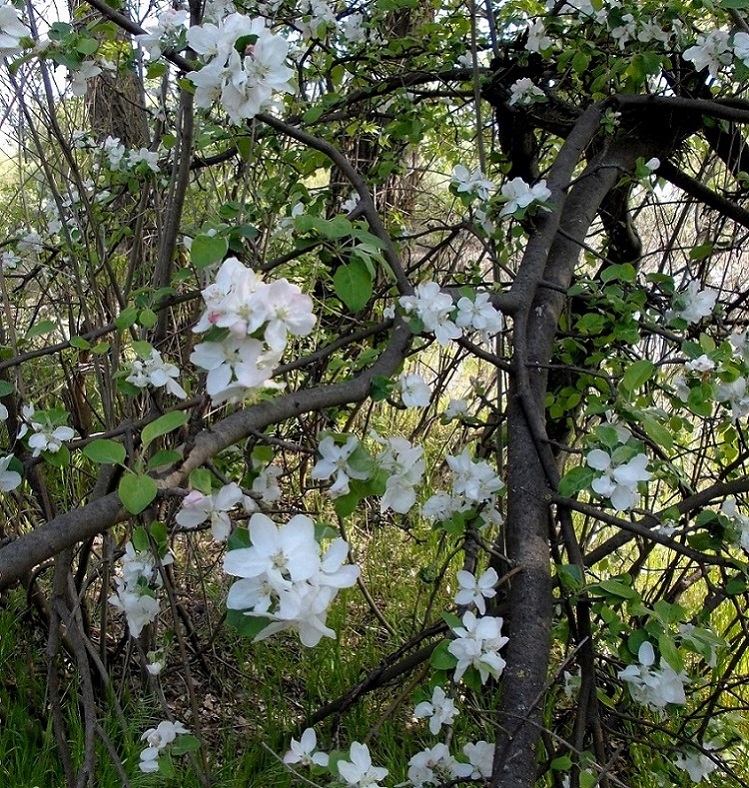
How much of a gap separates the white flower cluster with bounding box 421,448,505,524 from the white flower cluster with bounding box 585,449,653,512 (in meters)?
0.24

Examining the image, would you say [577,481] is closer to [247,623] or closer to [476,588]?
[476,588]

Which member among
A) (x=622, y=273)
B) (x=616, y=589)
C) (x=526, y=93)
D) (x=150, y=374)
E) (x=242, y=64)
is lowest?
(x=616, y=589)

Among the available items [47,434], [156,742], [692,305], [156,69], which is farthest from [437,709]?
[156,69]

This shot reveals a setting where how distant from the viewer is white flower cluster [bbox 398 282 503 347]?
1089 millimetres

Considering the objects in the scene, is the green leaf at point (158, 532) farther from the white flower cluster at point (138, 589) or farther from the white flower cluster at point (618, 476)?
the white flower cluster at point (618, 476)

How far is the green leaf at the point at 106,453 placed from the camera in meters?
0.81

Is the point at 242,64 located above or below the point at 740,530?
above

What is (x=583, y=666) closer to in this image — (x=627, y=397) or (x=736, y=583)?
(x=736, y=583)

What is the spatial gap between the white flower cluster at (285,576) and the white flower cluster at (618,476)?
0.43 meters

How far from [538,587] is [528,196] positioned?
2.25 feet

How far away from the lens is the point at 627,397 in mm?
1121

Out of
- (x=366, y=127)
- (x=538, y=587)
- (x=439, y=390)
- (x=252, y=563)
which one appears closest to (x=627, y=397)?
(x=538, y=587)

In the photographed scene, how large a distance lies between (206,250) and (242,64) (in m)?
0.22

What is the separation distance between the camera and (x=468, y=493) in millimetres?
1271
